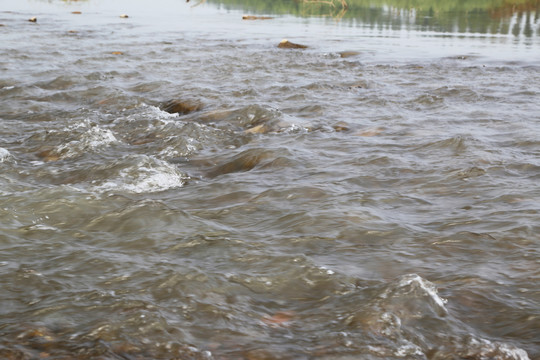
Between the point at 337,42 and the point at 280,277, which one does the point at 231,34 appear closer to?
the point at 337,42

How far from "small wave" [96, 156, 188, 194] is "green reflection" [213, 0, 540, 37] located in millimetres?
18410

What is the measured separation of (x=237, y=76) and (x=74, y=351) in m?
9.19

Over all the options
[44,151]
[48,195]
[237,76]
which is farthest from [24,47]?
[48,195]

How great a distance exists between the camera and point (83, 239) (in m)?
3.99

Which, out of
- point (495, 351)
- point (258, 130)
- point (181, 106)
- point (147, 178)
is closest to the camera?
point (495, 351)

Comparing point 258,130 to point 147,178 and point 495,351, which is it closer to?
point 147,178

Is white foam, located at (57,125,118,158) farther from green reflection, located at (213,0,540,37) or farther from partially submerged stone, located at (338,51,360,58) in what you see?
green reflection, located at (213,0,540,37)

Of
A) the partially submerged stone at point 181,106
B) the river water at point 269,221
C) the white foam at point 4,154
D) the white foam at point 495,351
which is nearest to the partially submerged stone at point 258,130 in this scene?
the river water at point 269,221

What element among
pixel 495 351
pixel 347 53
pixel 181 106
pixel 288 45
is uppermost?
pixel 288 45

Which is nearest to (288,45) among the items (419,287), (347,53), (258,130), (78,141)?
(347,53)

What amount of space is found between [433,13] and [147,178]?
3008 cm

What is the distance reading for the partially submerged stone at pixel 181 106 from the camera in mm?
8500

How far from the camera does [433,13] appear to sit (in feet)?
106

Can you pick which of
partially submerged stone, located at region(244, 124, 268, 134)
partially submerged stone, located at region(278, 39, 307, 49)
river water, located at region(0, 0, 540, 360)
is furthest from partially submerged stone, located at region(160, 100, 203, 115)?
partially submerged stone, located at region(278, 39, 307, 49)
